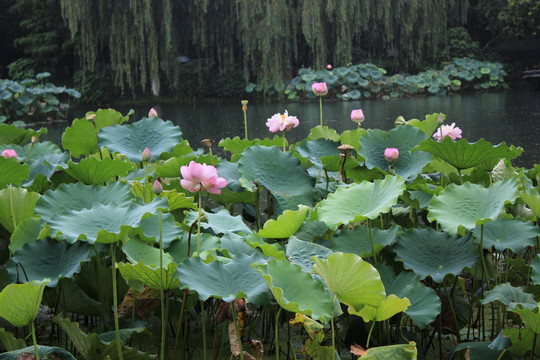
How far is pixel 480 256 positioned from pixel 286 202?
0.50 meters

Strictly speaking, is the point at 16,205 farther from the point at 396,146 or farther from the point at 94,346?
the point at 396,146

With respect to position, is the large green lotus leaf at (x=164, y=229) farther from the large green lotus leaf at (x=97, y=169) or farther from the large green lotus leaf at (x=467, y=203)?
the large green lotus leaf at (x=467, y=203)

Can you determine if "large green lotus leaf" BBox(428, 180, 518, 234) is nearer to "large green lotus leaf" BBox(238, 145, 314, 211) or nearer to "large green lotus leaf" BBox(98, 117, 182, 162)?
"large green lotus leaf" BBox(238, 145, 314, 211)

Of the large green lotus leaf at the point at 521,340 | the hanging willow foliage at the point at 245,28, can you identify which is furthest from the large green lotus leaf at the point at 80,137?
the hanging willow foliage at the point at 245,28

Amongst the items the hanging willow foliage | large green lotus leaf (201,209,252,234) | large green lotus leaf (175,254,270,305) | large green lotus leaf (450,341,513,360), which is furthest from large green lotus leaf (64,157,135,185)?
the hanging willow foliage

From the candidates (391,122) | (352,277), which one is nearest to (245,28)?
(391,122)

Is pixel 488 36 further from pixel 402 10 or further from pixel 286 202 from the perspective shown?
pixel 286 202

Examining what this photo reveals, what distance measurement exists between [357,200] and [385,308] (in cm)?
35

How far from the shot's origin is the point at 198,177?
1169 millimetres

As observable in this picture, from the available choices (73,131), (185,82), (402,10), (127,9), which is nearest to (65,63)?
(185,82)

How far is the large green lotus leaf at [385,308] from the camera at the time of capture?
1.10 m

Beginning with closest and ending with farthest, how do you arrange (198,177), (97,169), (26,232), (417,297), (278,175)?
(198,177) < (417,297) < (26,232) < (97,169) < (278,175)

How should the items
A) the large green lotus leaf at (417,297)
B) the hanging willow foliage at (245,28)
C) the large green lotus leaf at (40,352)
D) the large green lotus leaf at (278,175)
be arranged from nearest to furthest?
1. the large green lotus leaf at (40,352)
2. the large green lotus leaf at (417,297)
3. the large green lotus leaf at (278,175)
4. the hanging willow foliage at (245,28)

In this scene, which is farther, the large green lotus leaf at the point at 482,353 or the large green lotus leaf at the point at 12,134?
the large green lotus leaf at the point at 12,134
